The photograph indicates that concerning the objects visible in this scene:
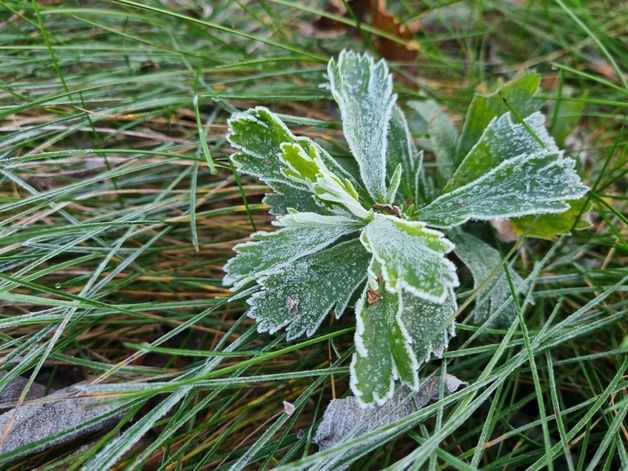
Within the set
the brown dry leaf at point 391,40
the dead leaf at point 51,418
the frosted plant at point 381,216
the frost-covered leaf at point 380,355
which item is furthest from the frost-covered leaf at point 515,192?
the brown dry leaf at point 391,40

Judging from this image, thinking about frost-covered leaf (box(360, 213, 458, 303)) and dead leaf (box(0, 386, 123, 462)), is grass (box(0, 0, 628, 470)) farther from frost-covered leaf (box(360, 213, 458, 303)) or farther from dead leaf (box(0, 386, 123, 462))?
frost-covered leaf (box(360, 213, 458, 303))

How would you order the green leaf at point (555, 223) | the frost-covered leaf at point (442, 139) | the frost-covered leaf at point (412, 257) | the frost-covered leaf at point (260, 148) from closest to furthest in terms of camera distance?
1. the frost-covered leaf at point (412, 257)
2. the frost-covered leaf at point (260, 148)
3. the green leaf at point (555, 223)
4. the frost-covered leaf at point (442, 139)

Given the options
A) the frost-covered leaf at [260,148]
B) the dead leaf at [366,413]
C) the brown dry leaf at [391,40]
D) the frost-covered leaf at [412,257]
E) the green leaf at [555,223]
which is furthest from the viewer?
the brown dry leaf at [391,40]

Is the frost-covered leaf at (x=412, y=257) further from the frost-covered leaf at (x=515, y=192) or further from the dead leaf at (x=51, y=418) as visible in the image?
the dead leaf at (x=51, y=418)

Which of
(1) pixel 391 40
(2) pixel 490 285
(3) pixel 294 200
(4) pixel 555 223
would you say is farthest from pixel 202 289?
(1) pixel 391 40

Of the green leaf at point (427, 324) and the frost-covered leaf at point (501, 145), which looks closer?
the green leaf at point (427, 324)

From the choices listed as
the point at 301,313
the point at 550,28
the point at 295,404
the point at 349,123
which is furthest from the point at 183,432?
the point at 550,28

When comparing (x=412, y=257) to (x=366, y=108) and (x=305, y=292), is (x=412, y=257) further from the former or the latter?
(x=366, y=108)
